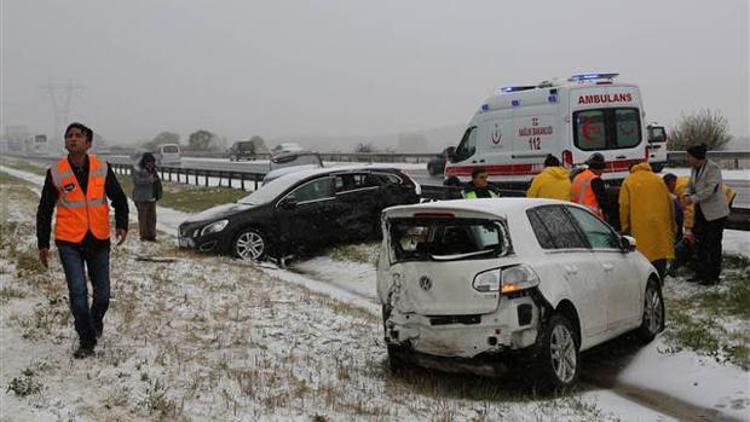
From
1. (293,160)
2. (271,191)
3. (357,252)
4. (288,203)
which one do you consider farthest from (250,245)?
(293,160)

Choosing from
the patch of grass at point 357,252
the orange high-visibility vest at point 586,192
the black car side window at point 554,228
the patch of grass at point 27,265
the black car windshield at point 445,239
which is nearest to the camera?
the black car windshield at point 445,239

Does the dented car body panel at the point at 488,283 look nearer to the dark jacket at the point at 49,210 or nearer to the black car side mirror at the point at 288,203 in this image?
the dark jacket at the point at 49,210

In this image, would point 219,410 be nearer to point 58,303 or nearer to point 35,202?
point 58,303

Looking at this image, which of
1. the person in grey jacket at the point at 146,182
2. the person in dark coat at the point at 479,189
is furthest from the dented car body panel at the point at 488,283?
the person in grey jacket at the point at 146,182

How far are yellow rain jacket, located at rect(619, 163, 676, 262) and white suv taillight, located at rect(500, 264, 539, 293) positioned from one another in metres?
3.28

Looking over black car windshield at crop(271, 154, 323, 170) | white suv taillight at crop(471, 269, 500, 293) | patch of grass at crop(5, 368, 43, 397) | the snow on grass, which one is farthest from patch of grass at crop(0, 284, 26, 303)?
black car windshield at crop(271, 154, 323, 170)

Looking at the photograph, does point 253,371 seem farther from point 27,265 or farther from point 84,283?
point 27,265

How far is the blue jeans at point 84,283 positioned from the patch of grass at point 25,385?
0.66 metres

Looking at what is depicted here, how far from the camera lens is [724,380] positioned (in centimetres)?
640

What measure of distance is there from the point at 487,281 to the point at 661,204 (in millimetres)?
3691

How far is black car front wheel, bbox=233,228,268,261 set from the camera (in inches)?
519

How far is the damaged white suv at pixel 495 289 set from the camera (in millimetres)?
5809

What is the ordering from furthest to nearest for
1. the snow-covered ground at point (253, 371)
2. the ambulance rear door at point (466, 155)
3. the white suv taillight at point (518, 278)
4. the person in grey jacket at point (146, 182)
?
the ambulance rear door at point (466, 155), the person in grey jacket at point (146, 182), the white suv taillight at point (518, 278), the snow-covered ground at point (253, 371)

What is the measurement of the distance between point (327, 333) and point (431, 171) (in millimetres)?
25787
